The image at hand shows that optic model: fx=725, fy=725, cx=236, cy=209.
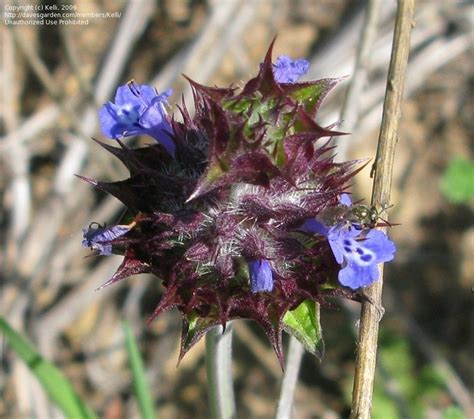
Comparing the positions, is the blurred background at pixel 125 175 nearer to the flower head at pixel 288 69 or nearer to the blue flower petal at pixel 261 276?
the flower head at pixel 288 69

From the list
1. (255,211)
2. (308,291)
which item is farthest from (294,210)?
(308,291)

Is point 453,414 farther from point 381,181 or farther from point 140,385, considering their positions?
point 140,385

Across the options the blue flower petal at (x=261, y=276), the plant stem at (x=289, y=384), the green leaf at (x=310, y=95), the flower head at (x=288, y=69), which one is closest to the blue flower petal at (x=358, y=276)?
the blue flower petal at (x=261, y=276)

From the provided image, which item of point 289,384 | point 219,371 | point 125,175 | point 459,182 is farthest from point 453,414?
point 125,175

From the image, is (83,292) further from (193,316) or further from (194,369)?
(193,316)

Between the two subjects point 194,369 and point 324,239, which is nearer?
point 324,239

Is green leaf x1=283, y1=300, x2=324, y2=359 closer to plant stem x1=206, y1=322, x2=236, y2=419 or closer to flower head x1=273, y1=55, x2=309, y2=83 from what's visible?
plant stem x1=206, y1=322, x2=236, y2=419
